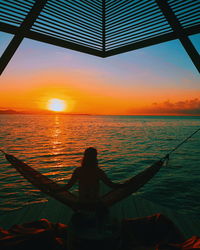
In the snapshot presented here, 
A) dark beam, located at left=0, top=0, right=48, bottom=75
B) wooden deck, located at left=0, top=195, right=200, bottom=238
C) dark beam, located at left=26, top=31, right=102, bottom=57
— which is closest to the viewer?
dark beam, located at left=0, top=0, right=48, bottom=75

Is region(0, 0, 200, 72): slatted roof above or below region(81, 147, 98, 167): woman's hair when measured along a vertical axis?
above

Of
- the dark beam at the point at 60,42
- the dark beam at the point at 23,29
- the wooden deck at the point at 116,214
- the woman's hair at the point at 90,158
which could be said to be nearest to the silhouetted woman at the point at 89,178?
the woman's hair at the point at 90,158

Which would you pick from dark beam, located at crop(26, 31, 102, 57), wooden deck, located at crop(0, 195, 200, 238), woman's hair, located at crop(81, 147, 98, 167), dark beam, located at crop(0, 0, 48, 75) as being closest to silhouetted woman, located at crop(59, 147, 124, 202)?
woman's hair, located at crop(81, 147, 98, 167)

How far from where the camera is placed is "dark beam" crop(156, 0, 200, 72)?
2.45m

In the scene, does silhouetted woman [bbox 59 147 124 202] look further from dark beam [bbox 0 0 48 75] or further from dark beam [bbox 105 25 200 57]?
dark beam [bbox 105 25 200 57]

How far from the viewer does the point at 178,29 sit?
99.2 inches

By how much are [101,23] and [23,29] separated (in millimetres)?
1472

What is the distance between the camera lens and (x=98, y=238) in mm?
1794

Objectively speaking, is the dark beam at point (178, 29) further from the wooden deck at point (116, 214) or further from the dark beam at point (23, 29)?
the wooden deck at point (116, 214)

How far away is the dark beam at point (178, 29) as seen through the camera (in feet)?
8.03

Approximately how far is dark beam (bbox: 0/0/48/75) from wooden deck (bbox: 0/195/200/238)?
2712 mm

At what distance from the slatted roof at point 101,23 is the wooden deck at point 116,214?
267 centimetres

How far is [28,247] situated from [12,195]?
4.39 meters

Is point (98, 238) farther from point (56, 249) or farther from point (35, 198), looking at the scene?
point (35, 198)
